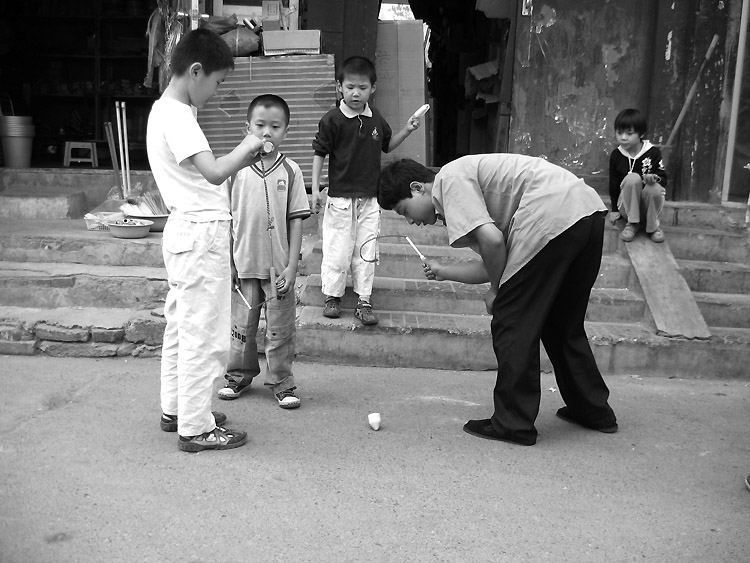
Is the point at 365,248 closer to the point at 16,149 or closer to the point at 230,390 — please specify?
the point at 230,390

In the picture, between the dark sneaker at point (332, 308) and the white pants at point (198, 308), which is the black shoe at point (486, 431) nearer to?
the white pants at point (198, 308)

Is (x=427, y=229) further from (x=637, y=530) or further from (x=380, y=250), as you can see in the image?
(x=637, y=530)

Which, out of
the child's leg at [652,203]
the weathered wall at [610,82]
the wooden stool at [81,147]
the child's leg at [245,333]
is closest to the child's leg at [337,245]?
the child's leg at [245,333]

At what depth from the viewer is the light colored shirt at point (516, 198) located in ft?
11.5

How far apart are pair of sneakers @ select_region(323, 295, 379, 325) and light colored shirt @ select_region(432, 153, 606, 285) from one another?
1.36 meters

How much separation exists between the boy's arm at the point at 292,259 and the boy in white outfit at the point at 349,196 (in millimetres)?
892

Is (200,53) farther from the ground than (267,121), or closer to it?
farther from the ground

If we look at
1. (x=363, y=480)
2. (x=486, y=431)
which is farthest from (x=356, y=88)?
(x=363, y=480)

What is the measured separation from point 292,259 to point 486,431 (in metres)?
1.31

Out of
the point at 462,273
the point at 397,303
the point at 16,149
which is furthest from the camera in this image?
the point at 16,149

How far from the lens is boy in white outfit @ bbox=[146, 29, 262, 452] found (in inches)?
129

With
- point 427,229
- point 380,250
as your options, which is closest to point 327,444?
point 380,250

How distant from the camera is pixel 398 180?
11.6 ft

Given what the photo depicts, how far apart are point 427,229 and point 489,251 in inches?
105
